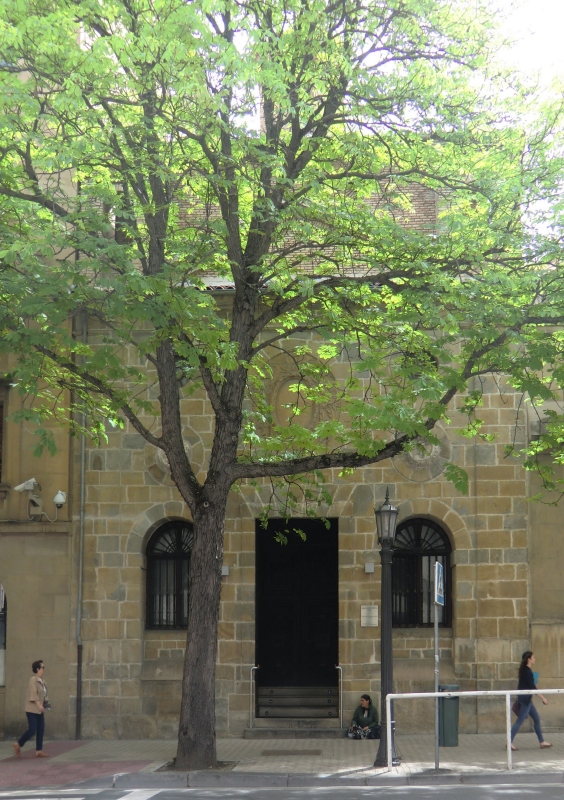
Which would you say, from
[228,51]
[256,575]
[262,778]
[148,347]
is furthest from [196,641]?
[228,51]

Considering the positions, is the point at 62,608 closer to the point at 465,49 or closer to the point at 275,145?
the point at 275,145

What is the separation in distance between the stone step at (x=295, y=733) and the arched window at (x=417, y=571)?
89.2 inches

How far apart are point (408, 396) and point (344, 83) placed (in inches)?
167

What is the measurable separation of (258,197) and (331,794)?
761 centimetres

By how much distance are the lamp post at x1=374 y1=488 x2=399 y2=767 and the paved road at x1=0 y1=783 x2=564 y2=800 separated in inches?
62.7

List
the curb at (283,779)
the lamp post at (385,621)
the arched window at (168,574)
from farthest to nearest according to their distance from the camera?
1. the arched window at (168,574)
2. the lamp post at (385,621)
3. the curb at (283,779)

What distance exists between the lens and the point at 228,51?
38.1 feet

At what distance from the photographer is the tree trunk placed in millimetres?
13938

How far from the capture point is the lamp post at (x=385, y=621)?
558 inches

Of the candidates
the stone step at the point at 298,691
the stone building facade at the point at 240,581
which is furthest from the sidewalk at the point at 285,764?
the stone step at the point at 298,691

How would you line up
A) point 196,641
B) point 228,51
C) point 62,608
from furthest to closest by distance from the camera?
point 62,608 → point 196,641 → point 228,51

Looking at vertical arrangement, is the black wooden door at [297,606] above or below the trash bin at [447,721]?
above

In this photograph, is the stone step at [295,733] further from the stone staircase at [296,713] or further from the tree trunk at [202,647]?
the tree trunk at [202,647]

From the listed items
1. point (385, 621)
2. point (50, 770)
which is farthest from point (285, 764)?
point (50, 770)
